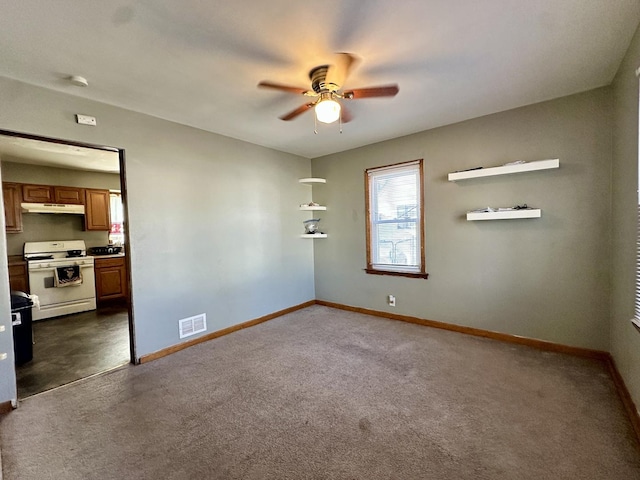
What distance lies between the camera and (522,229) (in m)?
3.06

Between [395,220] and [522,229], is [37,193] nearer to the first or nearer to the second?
[395,220]

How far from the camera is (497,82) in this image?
2.49 meters

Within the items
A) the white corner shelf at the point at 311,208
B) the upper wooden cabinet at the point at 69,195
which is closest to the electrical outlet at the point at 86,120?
the white corner shelf at the point at 311,208

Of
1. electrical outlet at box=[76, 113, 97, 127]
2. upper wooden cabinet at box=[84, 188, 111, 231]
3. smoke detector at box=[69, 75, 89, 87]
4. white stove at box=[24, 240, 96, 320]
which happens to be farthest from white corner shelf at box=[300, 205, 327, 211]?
upper wooden cabinet at box=[84, 188, 111, 231]

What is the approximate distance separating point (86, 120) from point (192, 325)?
2315 millimetres

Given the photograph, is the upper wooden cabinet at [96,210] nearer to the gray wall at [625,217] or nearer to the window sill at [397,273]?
the window sill at [397,273]

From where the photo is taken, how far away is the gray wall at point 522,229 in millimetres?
2717

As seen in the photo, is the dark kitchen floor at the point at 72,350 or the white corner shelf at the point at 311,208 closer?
the dark kitchen floor at the point at 72,350

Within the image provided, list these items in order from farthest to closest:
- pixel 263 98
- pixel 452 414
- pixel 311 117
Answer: pixel 311 117 → pixel 263 98 → pixel 452 414

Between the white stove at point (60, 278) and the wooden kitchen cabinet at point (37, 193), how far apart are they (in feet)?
2.43

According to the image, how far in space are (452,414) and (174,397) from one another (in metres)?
2.10

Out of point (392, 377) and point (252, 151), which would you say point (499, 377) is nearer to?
point (392, 377)

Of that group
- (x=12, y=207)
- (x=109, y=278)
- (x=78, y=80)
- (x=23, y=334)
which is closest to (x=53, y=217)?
(x=12, y=207)

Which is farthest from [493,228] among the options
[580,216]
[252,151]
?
[252,151]
